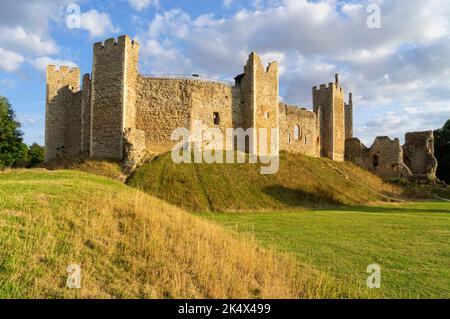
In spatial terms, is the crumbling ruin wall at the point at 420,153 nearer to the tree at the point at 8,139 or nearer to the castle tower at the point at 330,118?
the castle tower at the point at 330,118

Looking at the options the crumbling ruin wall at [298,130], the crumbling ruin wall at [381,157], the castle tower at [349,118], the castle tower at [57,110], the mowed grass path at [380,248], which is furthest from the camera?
the castle tower at [349,118]

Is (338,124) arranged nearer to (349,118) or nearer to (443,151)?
(349,118)

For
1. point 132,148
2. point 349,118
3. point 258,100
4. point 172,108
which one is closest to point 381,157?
point 349,118

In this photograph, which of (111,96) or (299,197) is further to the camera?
(111,96)

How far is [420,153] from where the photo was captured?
4772 centimetres

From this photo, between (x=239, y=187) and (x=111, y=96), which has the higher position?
(x=111, y=96)

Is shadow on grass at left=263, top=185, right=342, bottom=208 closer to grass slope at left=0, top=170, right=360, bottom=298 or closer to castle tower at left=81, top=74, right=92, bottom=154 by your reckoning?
grass slope at left=0, top=170, right=360, bottom=298

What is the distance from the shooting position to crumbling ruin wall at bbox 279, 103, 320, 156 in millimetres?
39938

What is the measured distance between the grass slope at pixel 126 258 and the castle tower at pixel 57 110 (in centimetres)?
2397

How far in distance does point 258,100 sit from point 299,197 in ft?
39.1

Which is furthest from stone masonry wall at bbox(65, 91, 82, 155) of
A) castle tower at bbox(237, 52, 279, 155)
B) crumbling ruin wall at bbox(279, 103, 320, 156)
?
crumbling ruin wall at bbox(279, 103, 320, 156)

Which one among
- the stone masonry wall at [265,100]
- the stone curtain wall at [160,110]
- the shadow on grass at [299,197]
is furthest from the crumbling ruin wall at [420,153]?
the stone curtain wall at [160,110]

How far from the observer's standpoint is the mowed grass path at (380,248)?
22.7 feet

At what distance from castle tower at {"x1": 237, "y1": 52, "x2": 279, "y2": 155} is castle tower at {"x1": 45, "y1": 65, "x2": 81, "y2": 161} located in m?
15.1
